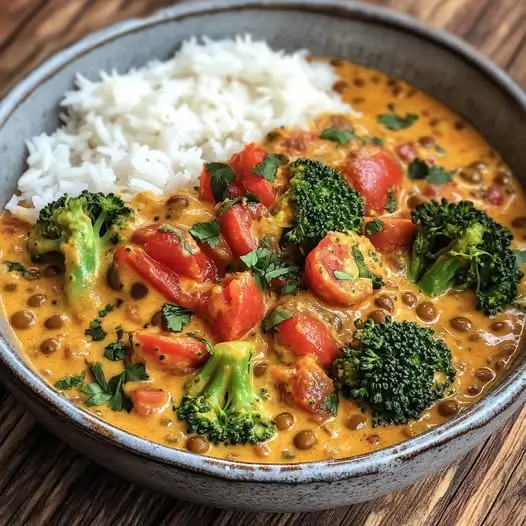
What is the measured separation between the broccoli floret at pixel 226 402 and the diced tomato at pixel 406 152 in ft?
5.07

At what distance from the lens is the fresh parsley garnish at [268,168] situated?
3768mm

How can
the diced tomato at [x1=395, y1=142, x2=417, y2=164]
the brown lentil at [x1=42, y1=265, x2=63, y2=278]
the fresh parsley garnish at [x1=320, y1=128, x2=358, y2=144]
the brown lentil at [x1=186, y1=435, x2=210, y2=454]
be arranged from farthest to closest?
1. the diced tomato at [x1=395, y1=142, x2=417, y2=164]
2. the fresh parsley garnish at [x1=320, y1=128, x2=358, y2=144]
3. the brown lentil at [x1=42, y1=265, x2=63, y2=278]
4. the brown lentil at [x1=186, y1=435, x2=210, y2=454]

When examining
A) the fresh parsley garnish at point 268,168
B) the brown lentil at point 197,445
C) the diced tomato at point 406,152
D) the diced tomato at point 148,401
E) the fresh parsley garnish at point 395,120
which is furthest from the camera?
the fresh parsley garnish at point 395,120

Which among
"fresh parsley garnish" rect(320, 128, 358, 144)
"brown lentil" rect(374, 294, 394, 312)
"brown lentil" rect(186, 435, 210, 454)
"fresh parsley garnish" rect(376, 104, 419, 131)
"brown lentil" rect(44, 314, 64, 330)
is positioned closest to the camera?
"brown lentil" rect(186, 435, 210, 454)

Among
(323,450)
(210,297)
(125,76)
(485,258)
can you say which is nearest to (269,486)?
(323,450)

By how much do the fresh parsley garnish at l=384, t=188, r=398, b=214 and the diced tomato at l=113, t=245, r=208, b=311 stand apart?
1061 millimetres

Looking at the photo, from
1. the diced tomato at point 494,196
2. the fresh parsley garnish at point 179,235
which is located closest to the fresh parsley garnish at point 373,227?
the diced tomato at point 494,196

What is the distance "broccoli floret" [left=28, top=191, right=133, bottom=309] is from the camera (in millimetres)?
3502

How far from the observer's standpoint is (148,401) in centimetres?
319

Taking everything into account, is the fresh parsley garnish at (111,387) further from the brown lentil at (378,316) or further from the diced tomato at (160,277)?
the brown lentil at (378,316)

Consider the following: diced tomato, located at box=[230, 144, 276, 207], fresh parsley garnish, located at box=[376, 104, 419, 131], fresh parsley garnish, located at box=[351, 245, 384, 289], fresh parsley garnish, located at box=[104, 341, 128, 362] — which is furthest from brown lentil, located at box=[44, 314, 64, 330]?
fresh parsley garnish, located at box=[376, 104, 419, 131]

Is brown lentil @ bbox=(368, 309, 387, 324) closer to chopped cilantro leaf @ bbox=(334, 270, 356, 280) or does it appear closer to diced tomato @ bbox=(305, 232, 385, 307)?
diced tomato @ bbox=(305, 232, 385, 307)

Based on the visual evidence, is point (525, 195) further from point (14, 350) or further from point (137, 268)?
point (14, 350)

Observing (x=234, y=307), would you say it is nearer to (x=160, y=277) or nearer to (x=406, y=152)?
(x=160, y=277)
